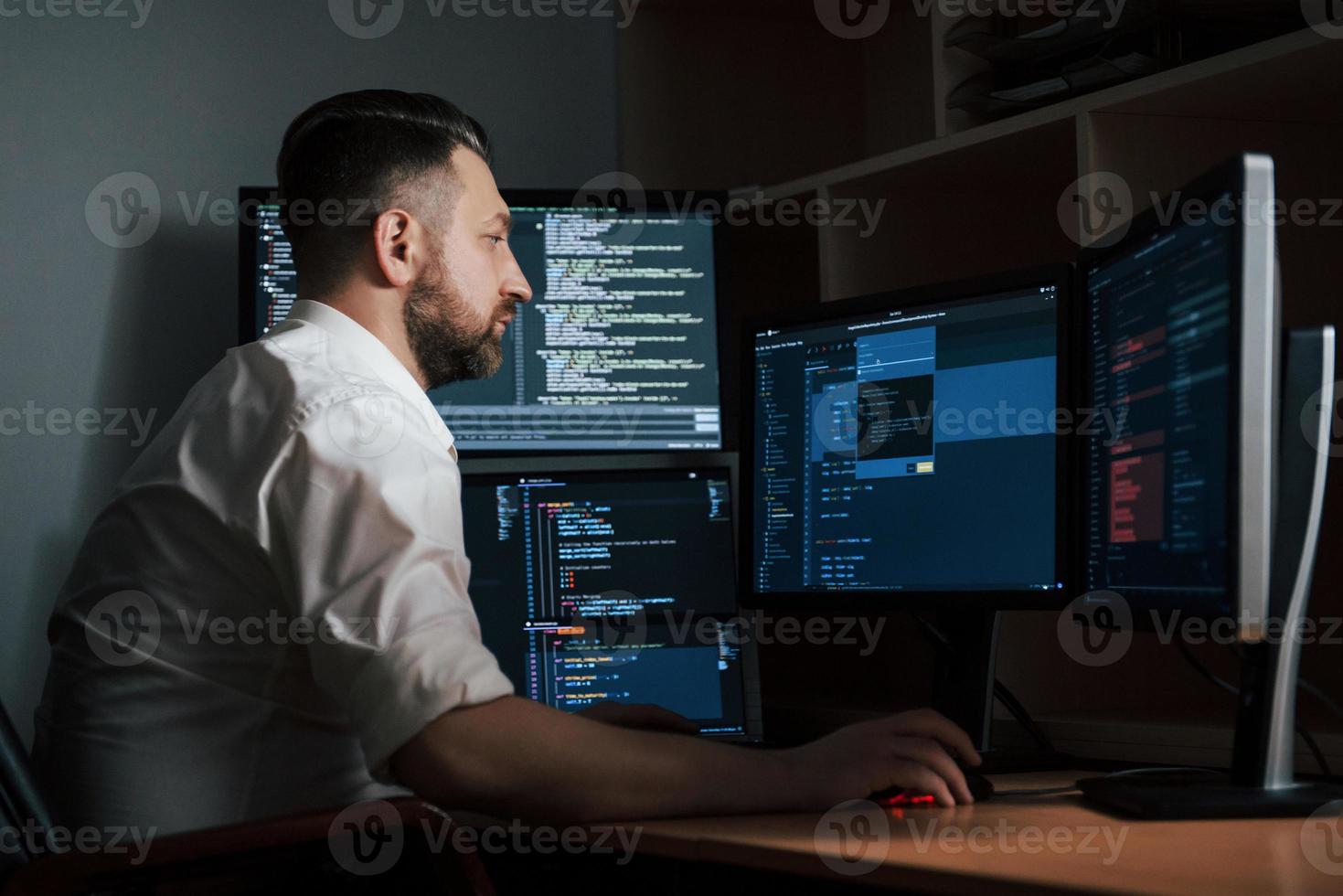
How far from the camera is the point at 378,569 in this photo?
1.05 metres

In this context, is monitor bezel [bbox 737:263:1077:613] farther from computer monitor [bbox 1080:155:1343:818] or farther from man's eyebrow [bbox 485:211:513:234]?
man's eyebrow [bbox 485:211:513:234]

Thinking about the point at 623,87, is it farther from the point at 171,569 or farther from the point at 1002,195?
the point at 171,569

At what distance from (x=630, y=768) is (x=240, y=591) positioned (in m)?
0.39

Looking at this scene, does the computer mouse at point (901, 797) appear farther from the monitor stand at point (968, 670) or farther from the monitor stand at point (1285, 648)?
the monitor stand at point (968, 670)

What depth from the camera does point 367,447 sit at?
43.8 inches

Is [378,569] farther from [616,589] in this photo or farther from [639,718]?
[616,589]

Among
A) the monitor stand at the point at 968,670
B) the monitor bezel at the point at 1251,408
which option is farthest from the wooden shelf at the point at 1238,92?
the monitor stand at the point at 968,670

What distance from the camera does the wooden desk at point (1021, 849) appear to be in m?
0.80

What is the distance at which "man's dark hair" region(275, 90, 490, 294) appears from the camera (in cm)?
141

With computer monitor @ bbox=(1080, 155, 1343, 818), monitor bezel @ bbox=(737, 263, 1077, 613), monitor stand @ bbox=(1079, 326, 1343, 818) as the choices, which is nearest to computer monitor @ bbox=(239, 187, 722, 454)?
monitor bezel @ bbox=(737, 263, 1077, 613)

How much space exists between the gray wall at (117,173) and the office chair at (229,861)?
0.89 m

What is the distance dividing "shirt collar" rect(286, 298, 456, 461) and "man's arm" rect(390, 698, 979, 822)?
1.20 ft

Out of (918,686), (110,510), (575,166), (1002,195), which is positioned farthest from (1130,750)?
(575,166)

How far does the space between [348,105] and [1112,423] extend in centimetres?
88
